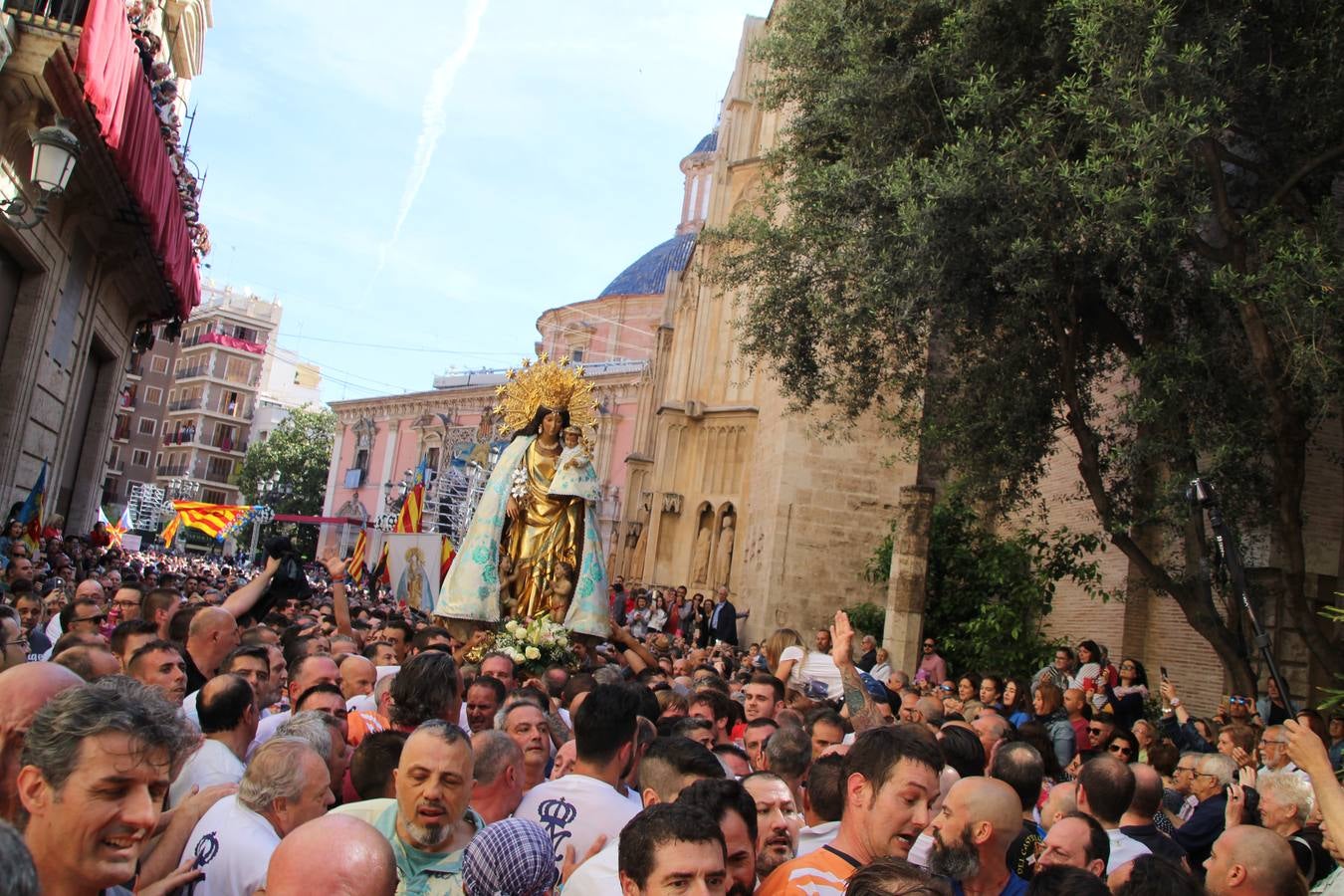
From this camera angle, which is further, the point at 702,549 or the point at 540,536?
the point at 702,549

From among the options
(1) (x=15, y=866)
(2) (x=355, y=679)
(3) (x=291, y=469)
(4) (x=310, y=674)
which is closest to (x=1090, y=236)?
(2) (x=355, y=679)

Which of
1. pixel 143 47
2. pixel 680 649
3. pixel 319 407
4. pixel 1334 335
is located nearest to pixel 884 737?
pixel 1334 335

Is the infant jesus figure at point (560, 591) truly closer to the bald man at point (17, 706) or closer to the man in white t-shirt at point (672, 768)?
the man in white t-shirt at point (672, 768)

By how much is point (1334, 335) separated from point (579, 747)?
7.82 metres

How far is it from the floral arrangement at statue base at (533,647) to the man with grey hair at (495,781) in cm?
609

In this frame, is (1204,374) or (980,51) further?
(980,51)

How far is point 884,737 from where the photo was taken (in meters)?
3.92

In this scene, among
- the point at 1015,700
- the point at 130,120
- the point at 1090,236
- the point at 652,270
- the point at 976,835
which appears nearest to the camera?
the point at 976,835

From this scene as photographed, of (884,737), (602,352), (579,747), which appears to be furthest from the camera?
(602,352)

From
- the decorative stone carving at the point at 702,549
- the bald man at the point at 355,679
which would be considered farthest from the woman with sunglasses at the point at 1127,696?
the decorative stone carving at the point at 702,549

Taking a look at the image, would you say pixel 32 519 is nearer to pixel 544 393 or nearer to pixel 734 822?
pixel 544 393

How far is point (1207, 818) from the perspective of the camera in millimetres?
6250

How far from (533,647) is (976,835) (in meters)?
6.85

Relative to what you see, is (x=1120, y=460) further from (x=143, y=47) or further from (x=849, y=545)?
(x=143, y=47)
